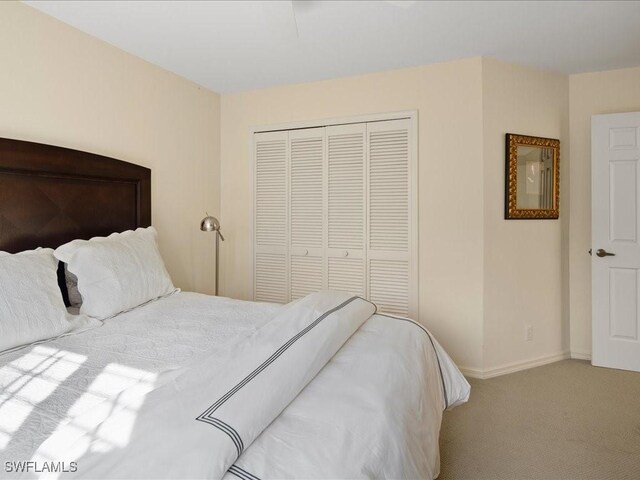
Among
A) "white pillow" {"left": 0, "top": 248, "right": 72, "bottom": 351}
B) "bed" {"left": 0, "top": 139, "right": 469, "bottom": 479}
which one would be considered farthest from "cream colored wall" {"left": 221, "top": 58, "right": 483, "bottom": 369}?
"white pillow" {"left": 0, "top": 248, "right": 72, "bottom": 351}

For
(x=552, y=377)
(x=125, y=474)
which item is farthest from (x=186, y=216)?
(x=552, y=377)

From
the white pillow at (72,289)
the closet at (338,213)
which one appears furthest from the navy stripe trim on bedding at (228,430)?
the closet at (338,213)

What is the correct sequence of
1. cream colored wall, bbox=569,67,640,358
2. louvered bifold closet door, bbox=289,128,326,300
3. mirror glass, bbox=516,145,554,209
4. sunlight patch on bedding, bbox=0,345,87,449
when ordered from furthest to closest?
louvered bifold closet door, bbox=289,128,326,300 → cream colored wall, bbox=569,67,640,358 → mirror glass, bbox=516,145,554,209 → sunlight patch on bedding, bbox=0,345,87,449

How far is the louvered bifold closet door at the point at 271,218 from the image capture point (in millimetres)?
3617

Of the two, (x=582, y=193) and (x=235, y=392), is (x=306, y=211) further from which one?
(x=235, y=392)

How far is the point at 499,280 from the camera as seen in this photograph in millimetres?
3047

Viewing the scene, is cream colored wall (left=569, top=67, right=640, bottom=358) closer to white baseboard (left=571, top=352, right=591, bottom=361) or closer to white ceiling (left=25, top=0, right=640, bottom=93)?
white baseboard (left=571, top=352, right=591, bottom=361)

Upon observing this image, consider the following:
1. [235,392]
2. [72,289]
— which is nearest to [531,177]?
[235,392]

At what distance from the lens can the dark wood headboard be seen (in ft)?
6.75

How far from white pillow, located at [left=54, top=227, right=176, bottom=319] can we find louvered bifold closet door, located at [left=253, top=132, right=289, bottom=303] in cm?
139

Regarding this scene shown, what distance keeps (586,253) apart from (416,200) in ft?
4.99

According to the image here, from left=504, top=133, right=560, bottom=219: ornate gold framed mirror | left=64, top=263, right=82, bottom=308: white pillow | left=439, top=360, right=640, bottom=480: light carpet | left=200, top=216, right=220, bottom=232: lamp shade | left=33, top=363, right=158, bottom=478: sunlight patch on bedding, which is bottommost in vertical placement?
left=439, top=360, right=640, bottom=480: light carpet

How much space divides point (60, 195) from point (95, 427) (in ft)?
6.03

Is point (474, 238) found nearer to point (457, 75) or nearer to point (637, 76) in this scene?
point (457, 75)
